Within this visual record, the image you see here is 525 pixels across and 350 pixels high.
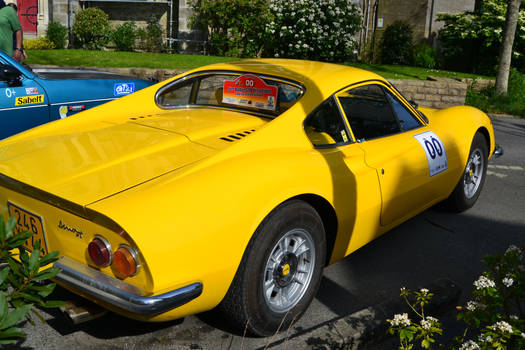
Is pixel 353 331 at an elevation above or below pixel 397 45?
below

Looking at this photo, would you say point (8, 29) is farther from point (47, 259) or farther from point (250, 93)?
point (47, 259)

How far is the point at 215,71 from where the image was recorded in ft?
13.2

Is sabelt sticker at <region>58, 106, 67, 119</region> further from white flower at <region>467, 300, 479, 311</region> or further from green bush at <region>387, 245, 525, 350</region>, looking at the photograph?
white flower at <region>467, 300, 479, 311</region>

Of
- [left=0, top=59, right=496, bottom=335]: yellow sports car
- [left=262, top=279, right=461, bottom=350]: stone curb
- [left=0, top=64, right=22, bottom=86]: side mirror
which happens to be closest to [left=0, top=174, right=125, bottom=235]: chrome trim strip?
[left=0, top=59, right=496, bottom=335]: yellow sports car

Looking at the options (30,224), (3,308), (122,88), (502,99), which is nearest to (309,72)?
(30,224)

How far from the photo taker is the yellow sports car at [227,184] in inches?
92.4

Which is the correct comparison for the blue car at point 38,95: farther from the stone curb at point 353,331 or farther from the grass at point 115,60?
the grass at point 115,60

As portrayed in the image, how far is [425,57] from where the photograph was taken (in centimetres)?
1675

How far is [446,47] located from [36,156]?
16309 millimetres

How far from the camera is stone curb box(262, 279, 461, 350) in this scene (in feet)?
8.91

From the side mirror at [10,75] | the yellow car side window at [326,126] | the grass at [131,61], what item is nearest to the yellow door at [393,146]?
the yellow car side window at [326,126]

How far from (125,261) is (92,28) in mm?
15691

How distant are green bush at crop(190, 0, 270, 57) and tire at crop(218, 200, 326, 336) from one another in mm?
12747

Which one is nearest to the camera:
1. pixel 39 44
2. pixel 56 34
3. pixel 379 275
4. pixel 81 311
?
pixel 81 311
